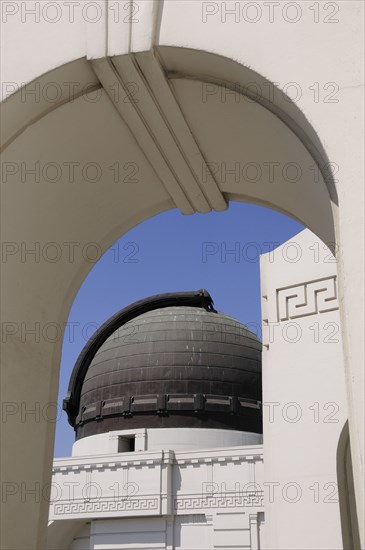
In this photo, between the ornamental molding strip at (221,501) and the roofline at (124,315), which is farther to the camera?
the roofline at (124,315)

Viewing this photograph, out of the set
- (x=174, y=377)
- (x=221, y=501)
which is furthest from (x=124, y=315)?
(x=221, y=501)

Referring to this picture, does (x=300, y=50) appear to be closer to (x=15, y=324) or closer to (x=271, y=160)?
(x=271, y=160)

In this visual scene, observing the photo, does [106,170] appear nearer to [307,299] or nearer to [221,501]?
[307,299]

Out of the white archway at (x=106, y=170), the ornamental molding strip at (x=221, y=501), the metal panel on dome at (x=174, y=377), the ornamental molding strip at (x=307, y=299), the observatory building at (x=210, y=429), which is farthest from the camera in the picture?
the metal panel on dome at (x=174, y=377)

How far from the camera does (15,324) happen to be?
10.2ft

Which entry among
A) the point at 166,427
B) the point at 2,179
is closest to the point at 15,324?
the point at 2,179

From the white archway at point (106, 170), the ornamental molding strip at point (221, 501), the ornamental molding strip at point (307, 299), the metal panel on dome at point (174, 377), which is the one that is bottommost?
the white archway at point (106, 170)

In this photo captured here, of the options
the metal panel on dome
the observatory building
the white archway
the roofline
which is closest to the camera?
the white archway

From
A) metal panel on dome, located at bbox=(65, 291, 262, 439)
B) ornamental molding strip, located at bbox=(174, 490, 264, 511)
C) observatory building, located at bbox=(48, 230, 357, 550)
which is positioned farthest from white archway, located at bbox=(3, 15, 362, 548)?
metal panel on dome, located at bbox=(65, 291, 262, 439)

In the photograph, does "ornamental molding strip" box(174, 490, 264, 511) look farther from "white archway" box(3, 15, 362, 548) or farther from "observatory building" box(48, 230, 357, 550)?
"white archway" box(3, 15, 362, 548)

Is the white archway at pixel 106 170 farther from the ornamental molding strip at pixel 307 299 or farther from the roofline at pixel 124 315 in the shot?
the roofline at pixel 124 315

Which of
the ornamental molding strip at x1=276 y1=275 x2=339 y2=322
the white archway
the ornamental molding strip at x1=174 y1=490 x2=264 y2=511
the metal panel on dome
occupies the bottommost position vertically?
the white archway

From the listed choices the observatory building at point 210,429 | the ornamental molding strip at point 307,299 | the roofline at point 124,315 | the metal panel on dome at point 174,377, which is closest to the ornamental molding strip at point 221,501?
the observatory building at point 210,429

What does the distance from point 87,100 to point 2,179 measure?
0.53m
